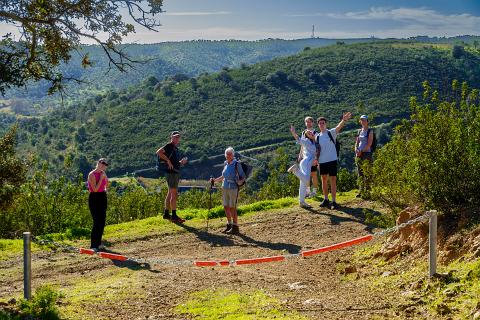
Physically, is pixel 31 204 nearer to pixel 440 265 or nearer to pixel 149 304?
pixel 149 304

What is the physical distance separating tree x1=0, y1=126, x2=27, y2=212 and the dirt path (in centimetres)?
114

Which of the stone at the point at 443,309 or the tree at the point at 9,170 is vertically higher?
the tree at the point at 9,170

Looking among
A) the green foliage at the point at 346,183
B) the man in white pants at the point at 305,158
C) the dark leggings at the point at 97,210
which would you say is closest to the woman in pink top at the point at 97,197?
the dark leggings at the point at 97,210

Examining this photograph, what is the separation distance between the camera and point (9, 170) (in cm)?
968

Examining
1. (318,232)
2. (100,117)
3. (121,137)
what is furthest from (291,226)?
(100,117)

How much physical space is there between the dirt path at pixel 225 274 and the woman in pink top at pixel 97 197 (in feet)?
1.68

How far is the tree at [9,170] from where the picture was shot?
380 inches

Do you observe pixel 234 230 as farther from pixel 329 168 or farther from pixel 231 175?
pixel 329 168

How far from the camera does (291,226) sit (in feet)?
39.5

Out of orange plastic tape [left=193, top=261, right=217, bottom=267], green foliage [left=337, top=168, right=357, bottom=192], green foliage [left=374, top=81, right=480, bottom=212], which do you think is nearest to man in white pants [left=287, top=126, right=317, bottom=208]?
green foliage [left=337, top=168, right=357, bottom=192]

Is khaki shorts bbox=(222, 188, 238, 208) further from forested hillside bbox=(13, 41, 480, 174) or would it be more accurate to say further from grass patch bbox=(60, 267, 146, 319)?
forested hillside bbox=(13, 41, 480, 174)

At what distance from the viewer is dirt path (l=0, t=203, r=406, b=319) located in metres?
7.06

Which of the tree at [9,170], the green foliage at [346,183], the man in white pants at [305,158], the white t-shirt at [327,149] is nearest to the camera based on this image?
the tree at [9,170]

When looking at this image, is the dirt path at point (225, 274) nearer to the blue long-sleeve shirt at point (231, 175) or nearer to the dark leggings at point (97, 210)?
the dark leggings at point (97, 210)
